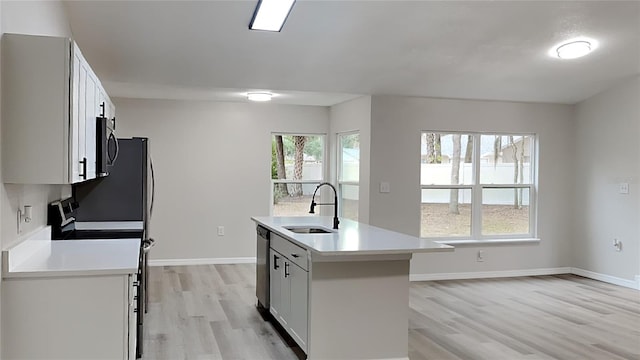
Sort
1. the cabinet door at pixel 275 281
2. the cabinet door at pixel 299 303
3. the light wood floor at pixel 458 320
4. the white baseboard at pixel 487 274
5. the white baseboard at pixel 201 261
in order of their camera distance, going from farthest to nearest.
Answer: the white baseboard at pixel 201 261 < the white baseboard at pixel 487 274 < the cabinet door at pixel 275 281 < the light wood floor at pixel 458 320 < the cabinet door at pixel 299 303

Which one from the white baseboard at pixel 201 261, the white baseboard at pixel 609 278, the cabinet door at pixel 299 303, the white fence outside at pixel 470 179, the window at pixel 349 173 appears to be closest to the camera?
the cabinet door at pixel 299 303

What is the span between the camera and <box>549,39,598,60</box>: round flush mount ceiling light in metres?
5.18

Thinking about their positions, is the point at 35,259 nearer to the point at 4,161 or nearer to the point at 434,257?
the point at 4,161

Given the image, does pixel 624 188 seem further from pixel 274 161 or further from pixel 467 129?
pixel 274 161

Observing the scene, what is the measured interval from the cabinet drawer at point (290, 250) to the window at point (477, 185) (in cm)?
272

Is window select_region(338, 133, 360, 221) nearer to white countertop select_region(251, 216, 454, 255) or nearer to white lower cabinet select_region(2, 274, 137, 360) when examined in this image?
white countertop select_region(251, 216, 454, 255)

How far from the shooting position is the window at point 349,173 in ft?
23.7

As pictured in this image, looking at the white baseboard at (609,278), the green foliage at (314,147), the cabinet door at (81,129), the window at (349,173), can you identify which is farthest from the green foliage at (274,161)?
the cabinet door at (81,129)

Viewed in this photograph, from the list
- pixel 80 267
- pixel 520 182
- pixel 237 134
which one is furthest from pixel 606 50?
pixel 80 267

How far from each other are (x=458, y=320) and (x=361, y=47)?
2.59 metres

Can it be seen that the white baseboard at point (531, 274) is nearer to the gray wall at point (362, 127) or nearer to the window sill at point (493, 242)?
the window sill at point (493, 242)

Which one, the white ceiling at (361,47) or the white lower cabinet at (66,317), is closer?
the white lower cabinet at (66,317)

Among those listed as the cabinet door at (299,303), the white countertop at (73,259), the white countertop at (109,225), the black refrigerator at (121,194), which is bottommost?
the cabinet door at (299,303)

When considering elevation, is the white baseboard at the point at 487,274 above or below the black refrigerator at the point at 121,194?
below
